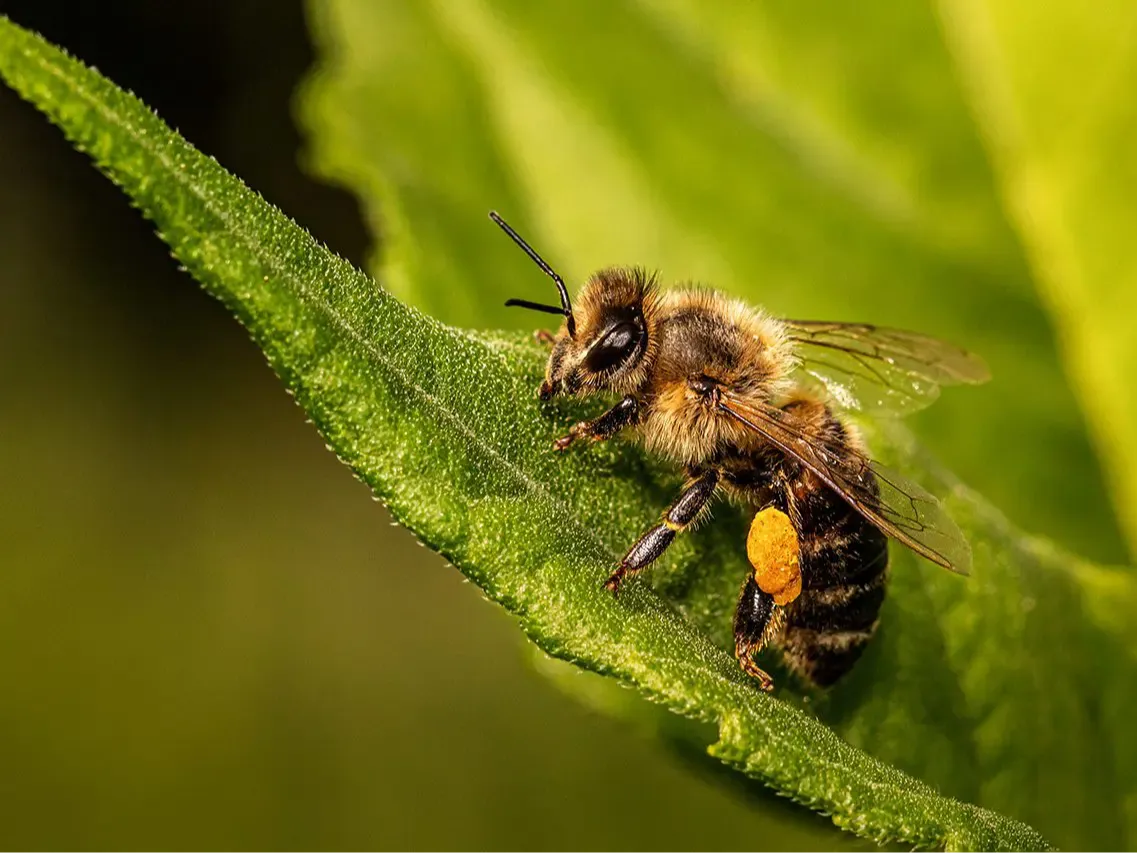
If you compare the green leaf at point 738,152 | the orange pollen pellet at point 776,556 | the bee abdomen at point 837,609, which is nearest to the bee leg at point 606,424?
the orange pollen pellet at point 776,556

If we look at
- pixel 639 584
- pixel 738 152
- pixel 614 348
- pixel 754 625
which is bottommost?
pixel 639 584

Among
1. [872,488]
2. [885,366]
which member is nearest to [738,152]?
[885,366]

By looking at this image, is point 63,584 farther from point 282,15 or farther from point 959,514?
point 959,514

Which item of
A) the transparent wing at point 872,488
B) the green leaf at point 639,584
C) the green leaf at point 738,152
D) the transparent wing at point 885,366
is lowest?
the green leaf at point 639,584

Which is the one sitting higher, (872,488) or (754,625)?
(872,488)

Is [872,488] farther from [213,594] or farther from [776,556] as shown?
[213,594]

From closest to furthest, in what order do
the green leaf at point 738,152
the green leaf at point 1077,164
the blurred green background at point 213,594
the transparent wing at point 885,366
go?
the transparent wing at point 885,366
the green leaf at point 1077,164
the green leaf at point 738,152
the blurred green background at point 213,594

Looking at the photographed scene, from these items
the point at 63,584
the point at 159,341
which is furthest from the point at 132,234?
the point at 63,584

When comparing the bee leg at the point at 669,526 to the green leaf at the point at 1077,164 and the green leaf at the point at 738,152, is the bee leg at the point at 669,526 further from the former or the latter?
the green leaf at the point at 1077,164
